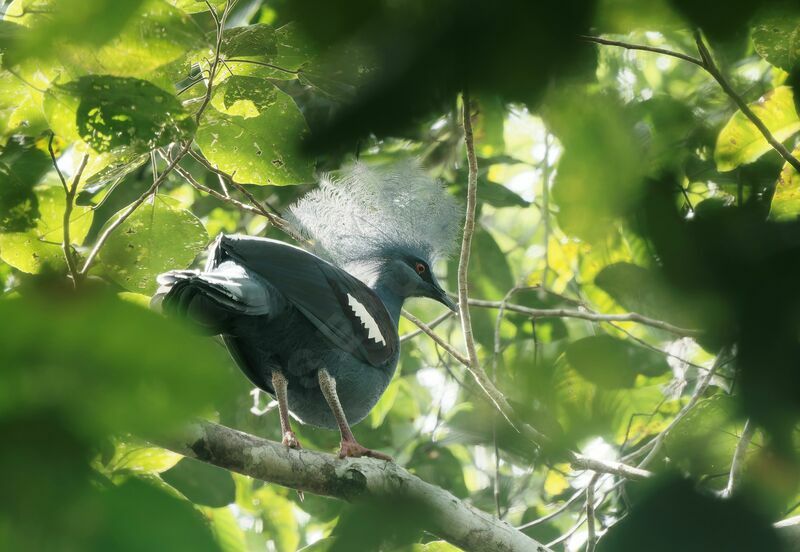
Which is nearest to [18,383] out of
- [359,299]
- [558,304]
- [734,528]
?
[734,528]

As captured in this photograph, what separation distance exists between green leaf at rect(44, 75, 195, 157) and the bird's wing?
135cm

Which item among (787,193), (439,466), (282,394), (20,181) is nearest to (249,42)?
(20,181)

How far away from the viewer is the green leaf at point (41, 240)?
7.15ft

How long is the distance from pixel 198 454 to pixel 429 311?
2873mm

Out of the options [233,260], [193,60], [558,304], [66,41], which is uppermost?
[66,41]

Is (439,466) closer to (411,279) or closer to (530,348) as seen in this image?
(411,279)

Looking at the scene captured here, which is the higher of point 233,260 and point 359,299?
point 233,260

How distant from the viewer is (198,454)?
2105mm

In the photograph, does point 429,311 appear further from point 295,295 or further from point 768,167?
point 768,167

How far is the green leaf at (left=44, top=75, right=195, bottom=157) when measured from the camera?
1240mm

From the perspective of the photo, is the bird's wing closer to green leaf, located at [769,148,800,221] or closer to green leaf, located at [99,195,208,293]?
green leaf, located at [99,195,208,293]

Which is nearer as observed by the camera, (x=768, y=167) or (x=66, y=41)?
(x=66, y=41)

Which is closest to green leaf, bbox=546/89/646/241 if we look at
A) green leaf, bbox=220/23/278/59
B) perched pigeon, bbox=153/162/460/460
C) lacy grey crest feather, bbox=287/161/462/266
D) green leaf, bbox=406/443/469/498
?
green leaf, bbox=220/23/278/59

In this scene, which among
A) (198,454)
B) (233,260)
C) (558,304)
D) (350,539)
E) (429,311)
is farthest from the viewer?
(429,311)
